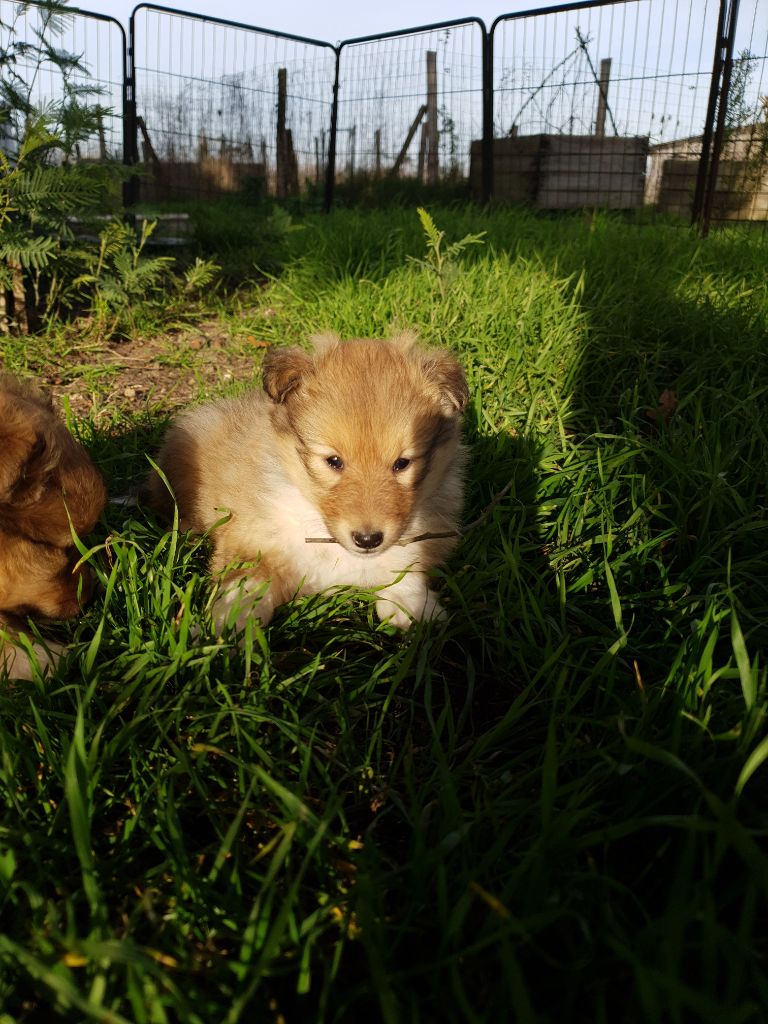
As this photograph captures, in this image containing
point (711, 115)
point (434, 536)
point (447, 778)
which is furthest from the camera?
point (711, 115)

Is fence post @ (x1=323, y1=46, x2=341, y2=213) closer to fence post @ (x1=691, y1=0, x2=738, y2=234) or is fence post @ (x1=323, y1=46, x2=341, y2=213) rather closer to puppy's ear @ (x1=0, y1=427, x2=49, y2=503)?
fence post @ (x1=691, y1=0, x2=738, y2=234)

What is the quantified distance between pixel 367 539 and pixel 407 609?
413 mm

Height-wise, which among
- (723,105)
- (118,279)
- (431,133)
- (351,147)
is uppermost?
(431,133)

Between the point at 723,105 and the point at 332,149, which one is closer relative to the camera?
the point at 723,105

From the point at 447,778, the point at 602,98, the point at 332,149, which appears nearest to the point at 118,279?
the point at 447,778

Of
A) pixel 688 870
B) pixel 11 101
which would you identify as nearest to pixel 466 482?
pixel 688 870

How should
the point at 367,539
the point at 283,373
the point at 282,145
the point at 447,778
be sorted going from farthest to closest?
the point at 282,145 → the point at 283,373 → the point at 367,539 → the point at 447,778

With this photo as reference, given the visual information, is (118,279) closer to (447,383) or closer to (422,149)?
(447,383)

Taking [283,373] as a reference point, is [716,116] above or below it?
above

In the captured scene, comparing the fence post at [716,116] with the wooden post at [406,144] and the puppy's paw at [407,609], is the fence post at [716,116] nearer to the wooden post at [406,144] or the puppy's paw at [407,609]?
the wooden post at [406,144]

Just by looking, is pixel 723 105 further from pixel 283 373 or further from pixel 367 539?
pixel 367 539

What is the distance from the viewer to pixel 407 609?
7.51 feet

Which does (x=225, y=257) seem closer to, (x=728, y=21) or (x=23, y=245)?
(x=23, y=245)

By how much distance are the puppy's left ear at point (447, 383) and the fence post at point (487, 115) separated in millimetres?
7638
